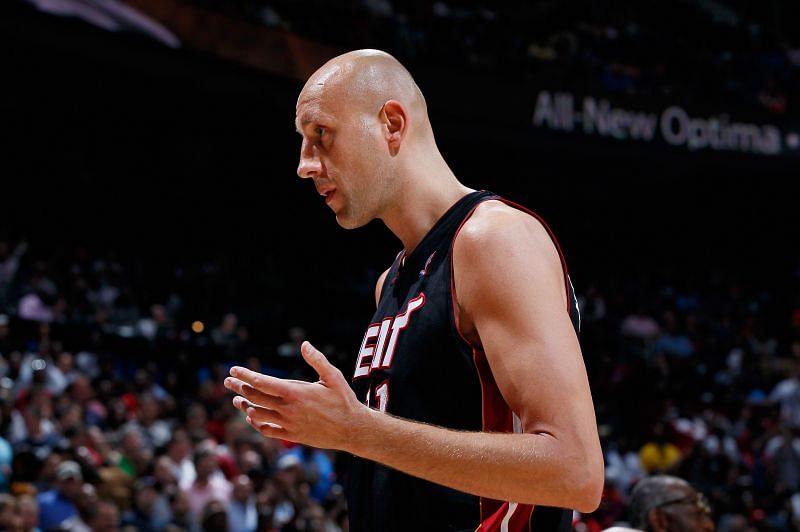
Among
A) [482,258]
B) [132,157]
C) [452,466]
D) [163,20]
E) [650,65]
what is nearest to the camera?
[452,466]

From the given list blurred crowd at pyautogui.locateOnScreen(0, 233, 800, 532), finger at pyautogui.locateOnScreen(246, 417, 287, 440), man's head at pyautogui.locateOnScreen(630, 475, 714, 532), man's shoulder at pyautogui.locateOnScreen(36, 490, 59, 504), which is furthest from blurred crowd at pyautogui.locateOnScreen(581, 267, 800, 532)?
finger at pyautogui.locateOnScreen(246, 417, 287, 440)

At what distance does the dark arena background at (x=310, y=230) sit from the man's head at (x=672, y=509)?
12.7 ft

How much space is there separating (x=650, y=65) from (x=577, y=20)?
141 cm

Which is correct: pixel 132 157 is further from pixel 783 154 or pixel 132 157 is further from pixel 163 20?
pixel 783 154

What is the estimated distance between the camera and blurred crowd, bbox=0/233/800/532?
301 inches

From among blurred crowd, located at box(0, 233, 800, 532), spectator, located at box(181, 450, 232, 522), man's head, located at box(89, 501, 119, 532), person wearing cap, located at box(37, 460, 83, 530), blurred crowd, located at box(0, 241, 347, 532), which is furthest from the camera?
spectator, located at box(181, 450, 232, 522)

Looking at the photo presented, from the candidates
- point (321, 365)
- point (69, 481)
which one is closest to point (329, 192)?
point (321, 365)

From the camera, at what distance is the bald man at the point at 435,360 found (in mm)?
1807

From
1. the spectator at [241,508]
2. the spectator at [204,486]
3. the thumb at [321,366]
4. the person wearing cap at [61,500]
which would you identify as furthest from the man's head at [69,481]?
the thumb at [321,366]

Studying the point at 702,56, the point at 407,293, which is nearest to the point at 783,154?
the point at 702,56

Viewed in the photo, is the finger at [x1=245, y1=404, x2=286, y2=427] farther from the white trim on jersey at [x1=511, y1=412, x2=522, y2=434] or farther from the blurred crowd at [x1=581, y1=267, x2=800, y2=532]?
the blurred crowd at [x1=581, y1=267, x2=800, y2=532]

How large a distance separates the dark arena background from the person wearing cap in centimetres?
2

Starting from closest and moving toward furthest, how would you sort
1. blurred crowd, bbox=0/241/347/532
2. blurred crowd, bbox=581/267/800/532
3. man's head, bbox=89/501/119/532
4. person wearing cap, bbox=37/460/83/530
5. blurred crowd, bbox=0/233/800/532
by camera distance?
man's head, bbox=89/501/119/532 < person wearing cap, bbox=37/460/83/530 < blurred crowd, bbox=0/241/347/532 < blurred crowd, bbox=0/233/800/532 < blurred crowd, bbox=581/267/800/532

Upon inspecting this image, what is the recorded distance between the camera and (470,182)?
731 inches
